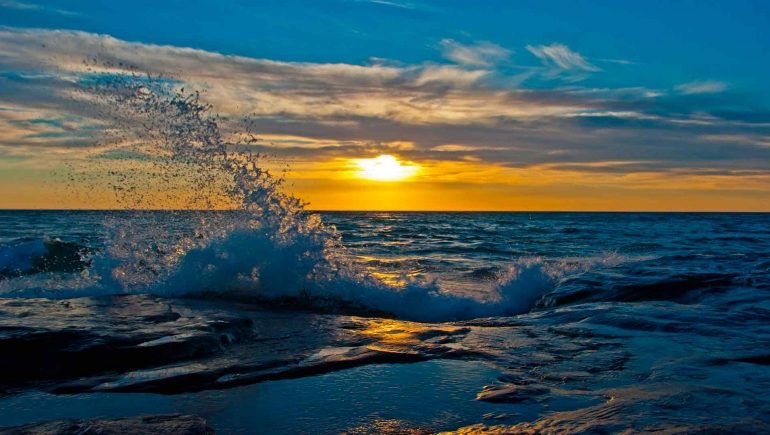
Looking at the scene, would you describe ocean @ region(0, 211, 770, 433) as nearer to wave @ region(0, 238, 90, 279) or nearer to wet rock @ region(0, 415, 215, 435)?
wet rock @ region(0, 415, 215, 435)

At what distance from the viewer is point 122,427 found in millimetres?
3359

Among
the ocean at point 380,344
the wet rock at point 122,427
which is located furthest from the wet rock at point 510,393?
the wet rock at point 122,427

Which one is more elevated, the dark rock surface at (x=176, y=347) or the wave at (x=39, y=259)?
the dark rock surface at (x=176, y=347)

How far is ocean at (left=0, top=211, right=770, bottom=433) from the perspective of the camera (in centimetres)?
383

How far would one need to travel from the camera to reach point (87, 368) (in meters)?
4.88

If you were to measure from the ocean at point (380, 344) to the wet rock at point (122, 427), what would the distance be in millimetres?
187

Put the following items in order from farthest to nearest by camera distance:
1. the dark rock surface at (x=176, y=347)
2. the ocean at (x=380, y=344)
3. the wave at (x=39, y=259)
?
the wave at (x=39, y=259) → the dark rock surface at (x=176, y=347) → the ocean at (x=380, y=344)

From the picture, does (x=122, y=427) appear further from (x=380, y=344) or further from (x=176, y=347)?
(x=380, y=344)

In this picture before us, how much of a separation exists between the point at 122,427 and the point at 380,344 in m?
2.81

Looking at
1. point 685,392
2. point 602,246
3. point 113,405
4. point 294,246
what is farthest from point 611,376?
point 602,246

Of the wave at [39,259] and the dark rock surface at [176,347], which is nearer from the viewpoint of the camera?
the dark rock surface at [176,347]

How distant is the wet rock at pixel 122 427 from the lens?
329 centimetres

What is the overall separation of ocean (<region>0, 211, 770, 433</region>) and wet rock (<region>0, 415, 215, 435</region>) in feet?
0.61

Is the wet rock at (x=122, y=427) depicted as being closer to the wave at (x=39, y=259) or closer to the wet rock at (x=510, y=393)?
the wet rock at (x=510, y=393)
